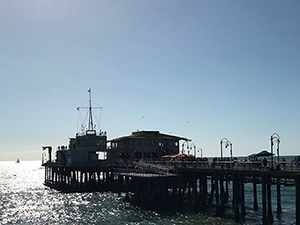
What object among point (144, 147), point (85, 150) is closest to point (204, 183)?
point (144, 147)

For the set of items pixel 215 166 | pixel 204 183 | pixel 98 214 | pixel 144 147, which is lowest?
pixel 98 214

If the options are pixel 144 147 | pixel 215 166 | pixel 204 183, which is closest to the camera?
pixel 215 166

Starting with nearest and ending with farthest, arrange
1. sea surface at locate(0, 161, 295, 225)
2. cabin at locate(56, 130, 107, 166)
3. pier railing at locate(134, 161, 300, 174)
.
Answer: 1. pier railing at locate(134, 161, 300, 174)
2. sea surface at locate(0, 161, 295, 225)
3. cabin at locate(56, 130, 107, 166)

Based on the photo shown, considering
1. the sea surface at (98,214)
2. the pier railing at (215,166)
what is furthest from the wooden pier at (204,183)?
the sea surface at (98,214)

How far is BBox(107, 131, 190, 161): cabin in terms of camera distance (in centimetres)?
7275

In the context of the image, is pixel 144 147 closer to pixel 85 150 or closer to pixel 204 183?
pixel 85 150

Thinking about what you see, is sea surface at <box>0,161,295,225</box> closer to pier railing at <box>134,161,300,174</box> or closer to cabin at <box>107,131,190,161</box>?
pier railing at <box>134,161,300,174</box>

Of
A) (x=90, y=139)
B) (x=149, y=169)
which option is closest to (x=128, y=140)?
(x=90, y=139)

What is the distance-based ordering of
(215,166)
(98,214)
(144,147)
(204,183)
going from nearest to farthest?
(215,166) → (98,214) → (204,183) → (144,147)

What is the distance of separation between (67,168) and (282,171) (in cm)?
4728

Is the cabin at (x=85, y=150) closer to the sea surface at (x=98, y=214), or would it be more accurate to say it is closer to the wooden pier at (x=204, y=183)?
the wooden pier at (x=204, y=183)

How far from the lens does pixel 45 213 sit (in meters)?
44.6

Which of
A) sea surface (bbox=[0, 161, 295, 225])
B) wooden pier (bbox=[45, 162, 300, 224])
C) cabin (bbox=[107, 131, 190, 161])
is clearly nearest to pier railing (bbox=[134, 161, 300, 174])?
wooden pier (bbox=[45, 162, 300, 224])

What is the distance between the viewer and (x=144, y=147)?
72938mm
